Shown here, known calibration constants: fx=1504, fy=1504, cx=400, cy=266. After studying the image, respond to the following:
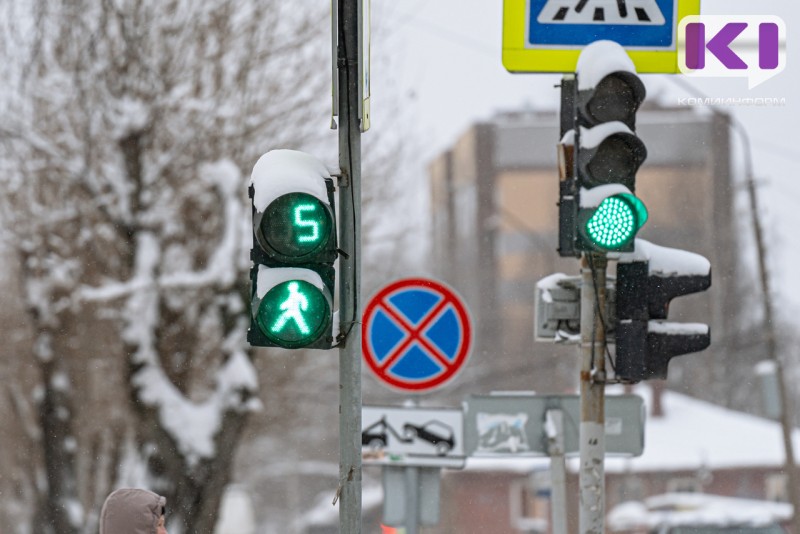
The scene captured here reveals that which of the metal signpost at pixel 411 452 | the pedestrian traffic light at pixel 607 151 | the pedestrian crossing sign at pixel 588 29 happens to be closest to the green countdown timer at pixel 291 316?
the pedestrian traffic light at pixel 607 151

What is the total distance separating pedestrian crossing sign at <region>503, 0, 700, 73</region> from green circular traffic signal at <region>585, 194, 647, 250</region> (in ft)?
3.70

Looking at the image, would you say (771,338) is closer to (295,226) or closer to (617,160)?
(617,160)

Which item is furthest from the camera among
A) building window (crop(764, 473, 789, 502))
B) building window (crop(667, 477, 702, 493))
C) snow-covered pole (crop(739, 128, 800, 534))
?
building window (crop(764, 473, 789, 502))

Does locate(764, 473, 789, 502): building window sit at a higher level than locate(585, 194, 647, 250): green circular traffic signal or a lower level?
lower

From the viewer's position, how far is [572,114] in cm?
717

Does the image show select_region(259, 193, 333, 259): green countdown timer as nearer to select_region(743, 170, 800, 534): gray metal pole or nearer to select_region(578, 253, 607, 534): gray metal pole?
select_region(578, 253, 607, 534): gray metal pole

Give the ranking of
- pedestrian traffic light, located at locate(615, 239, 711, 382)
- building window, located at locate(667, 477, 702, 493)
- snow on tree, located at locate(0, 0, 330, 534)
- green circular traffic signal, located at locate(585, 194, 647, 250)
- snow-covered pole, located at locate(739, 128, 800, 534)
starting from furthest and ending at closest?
building window, located at locate(667, 477, 702, 493) → snow-covered pole, located at locate(739, 128, 800, 534) → snow on tree, located at locate(0, 0, 330, 534) → pedestrian traffic light, located at locate(615, 239, 711, 382) → green circular traffic signal, located at locate(585, 194, 647, 250)

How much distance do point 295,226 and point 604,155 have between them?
1.51 m

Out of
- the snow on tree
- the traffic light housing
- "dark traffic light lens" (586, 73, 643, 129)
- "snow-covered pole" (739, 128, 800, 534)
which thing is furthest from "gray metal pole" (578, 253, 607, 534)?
"snow-covered pole" (739, 128, 800, 534)

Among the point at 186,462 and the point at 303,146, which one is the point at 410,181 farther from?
the point at 186,462

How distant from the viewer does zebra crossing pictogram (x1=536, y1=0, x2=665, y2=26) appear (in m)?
7.36

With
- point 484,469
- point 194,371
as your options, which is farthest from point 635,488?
point 194,371

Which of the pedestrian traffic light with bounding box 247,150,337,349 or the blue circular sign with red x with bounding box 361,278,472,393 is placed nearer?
the pedestrian traffic light with bounding box 247,150,337,349

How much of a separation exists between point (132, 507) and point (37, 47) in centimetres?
1303
